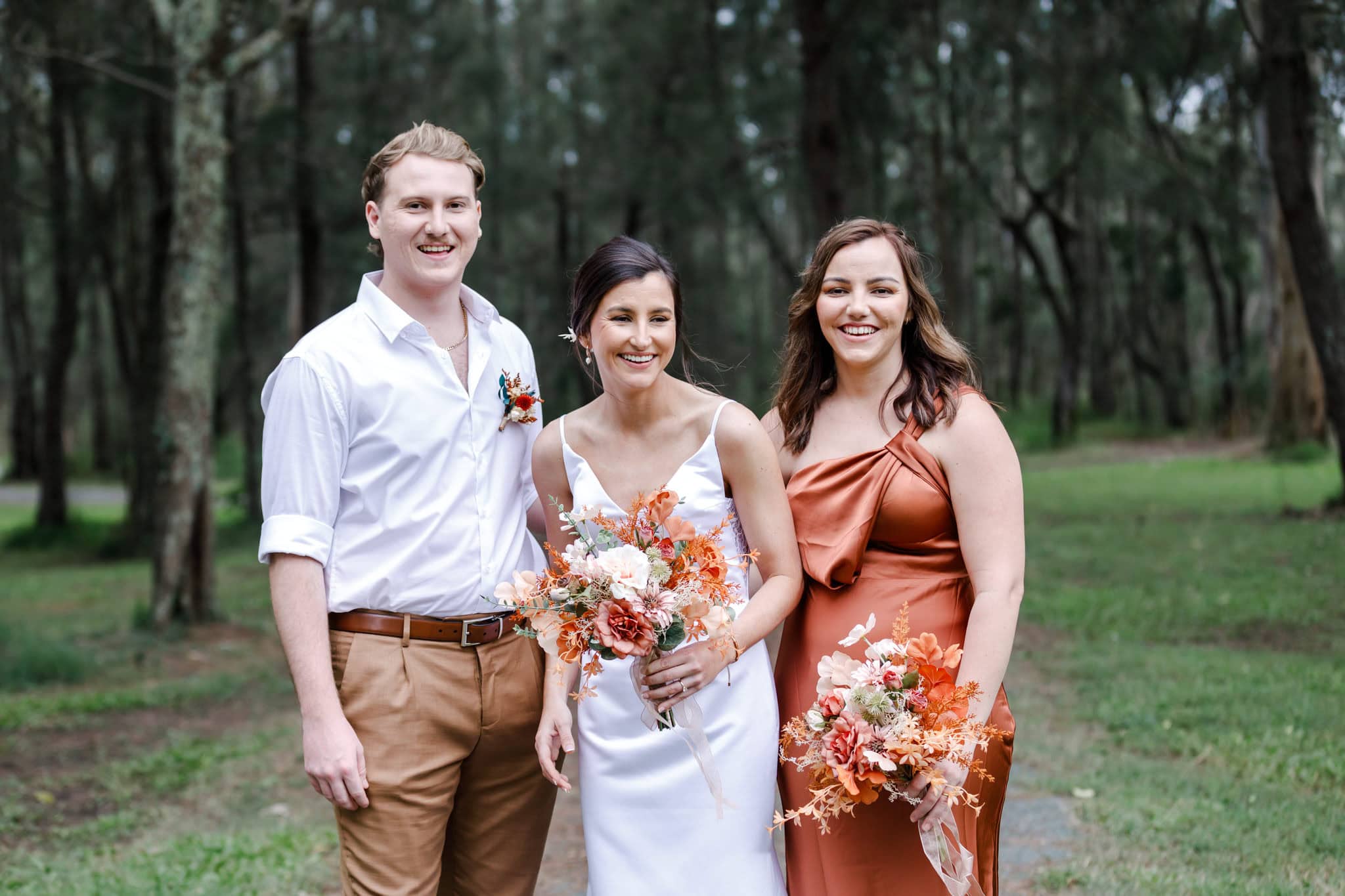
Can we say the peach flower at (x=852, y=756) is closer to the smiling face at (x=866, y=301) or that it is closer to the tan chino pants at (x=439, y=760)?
the tan chino pants at (x=439, y=760)

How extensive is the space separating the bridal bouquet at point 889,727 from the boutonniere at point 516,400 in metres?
1.10

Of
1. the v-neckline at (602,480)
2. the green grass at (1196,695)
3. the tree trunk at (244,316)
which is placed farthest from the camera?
the tree trunk at (244,316)

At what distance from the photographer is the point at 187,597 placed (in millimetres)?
10805

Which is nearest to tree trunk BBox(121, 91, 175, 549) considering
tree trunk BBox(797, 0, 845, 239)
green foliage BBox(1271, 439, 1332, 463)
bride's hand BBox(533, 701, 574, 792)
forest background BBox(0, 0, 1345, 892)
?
forest background BBox(0, 0, 1345, 892)

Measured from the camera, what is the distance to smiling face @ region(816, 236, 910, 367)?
3373mm

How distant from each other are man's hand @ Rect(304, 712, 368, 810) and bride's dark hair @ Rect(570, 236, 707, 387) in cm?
124

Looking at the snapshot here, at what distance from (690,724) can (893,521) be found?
77 centimetres

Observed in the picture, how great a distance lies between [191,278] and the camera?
34.2ft

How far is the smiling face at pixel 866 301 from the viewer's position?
3.37 meters

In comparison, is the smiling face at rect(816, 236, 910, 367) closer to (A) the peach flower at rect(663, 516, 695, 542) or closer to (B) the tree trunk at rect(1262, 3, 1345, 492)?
(A) the peach flower at rect(663, 516, 695, 542)

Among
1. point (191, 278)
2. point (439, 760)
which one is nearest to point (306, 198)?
point (191, 278)

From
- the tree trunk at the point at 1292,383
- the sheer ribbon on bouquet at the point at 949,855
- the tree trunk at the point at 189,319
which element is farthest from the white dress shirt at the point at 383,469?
the tree trunk at the point at 1292,383

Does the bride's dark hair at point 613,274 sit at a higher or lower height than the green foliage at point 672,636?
higher

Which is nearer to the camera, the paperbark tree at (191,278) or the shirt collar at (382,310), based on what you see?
the shirt collar at (382,310)
